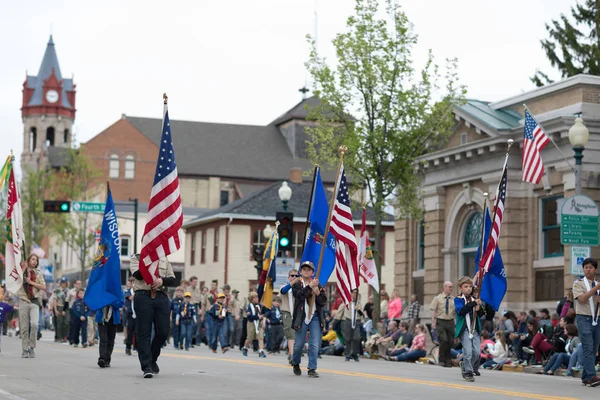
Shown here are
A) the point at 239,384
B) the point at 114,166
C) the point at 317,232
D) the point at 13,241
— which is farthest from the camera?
the point at 114,166

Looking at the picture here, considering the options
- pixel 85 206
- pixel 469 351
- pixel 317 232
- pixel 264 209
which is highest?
pixel 264 209

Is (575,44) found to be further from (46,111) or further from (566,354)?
(46,111)

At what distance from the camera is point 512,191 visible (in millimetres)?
36188

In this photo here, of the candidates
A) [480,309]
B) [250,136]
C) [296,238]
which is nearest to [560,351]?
[480,309]

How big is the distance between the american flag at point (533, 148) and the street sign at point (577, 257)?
449 cm

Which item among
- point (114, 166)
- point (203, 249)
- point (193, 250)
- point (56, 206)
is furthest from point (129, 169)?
point (56, 206)

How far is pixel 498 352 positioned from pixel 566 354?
12.9 ft

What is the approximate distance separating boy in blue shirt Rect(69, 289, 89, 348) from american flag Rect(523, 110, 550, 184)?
12.4 meters

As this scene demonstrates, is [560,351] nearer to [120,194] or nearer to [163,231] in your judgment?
[163,231]

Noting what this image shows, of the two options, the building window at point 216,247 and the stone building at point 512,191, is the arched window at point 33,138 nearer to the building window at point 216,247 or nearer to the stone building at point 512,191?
the building window at point 216,247

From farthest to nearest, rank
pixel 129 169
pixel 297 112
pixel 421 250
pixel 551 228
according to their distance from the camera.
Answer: pixel 297 112, pixel 129 169, pixel 421 250, pixel 551 228

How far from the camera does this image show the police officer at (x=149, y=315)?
640 inches

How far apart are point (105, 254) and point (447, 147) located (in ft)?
70.4

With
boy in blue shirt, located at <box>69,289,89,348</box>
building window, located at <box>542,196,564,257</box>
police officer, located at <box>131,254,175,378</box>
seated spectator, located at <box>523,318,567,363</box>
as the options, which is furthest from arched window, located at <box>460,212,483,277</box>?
police officer, located at <box>131,254,175,378</box>
